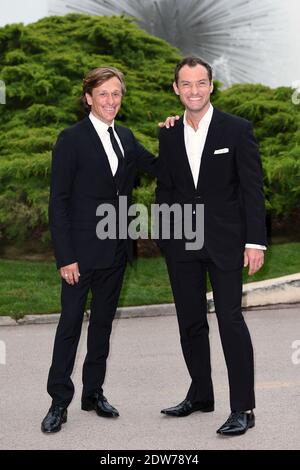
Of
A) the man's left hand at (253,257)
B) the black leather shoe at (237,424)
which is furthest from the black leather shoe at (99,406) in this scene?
the man's left hand at (253,257)

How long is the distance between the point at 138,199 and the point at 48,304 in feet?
8.95

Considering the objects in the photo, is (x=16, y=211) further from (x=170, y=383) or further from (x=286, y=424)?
(x=286, y=424)

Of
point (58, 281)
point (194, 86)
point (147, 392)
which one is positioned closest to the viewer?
point (194, 86)

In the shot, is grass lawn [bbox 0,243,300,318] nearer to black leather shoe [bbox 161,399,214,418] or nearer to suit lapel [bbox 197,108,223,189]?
black leather shoe [bbox 161,399,214,418]

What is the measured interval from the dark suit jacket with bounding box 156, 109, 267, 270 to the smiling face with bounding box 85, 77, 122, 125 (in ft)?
1.72

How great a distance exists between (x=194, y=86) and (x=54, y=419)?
2.16 metres

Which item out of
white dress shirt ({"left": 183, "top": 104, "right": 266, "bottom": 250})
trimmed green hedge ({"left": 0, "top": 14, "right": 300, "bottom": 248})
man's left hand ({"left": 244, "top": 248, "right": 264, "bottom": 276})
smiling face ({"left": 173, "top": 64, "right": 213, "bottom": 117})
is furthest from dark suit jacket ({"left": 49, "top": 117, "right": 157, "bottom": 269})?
trimmed green hedge ({"left": 0, "top": 14, "right": 300, "bottom": 248})

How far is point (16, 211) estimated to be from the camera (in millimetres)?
12992

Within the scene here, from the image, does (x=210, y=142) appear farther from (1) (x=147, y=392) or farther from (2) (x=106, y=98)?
(1) (x=147, y=392)

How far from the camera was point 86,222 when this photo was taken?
5.61 m

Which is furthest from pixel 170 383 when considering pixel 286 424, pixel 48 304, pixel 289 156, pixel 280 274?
pixel 289 156

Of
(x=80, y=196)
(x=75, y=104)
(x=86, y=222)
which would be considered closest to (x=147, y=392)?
(x=86, y=222)

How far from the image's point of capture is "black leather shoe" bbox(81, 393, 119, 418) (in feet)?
19.1

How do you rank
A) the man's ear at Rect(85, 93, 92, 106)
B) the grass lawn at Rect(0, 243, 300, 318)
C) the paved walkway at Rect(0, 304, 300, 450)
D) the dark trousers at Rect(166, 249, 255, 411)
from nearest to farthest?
the paved walkway at Rect(0, 304, 300, 450), the dark trousers at Rect(166, 249, 255, 411), the man's ear at Rect(85, 93, 92, 106), the grass lawn at Rect(0, 243, 300, 318)
